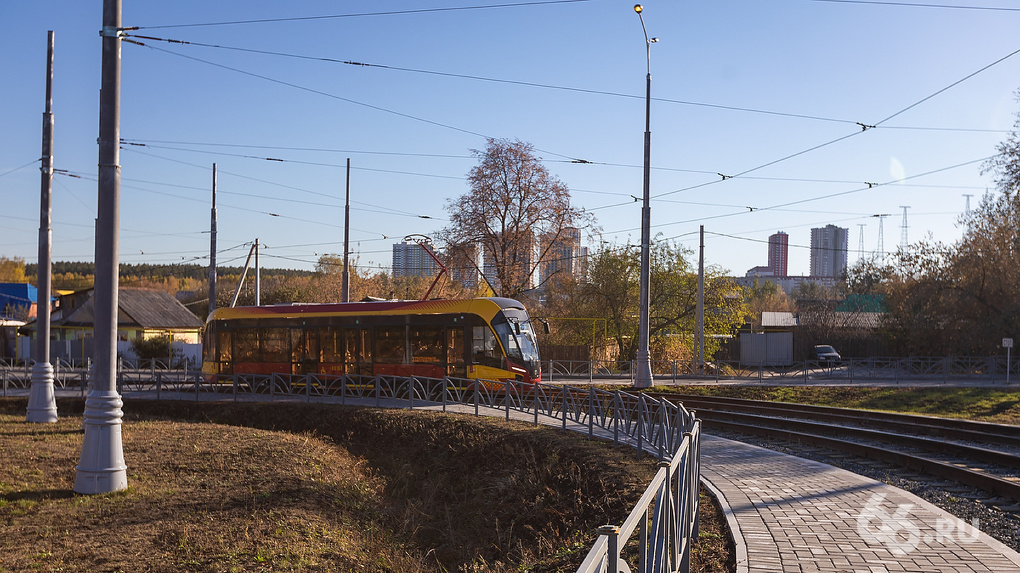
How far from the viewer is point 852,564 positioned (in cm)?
698

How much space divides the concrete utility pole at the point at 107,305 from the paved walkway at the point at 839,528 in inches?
325

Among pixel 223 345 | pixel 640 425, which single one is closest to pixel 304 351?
pixel 223 345

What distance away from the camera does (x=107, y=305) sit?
11.2 m

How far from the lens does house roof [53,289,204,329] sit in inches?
1852

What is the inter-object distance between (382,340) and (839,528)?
17.3 meters

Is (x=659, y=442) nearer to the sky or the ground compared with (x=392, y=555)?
nearer to the sky

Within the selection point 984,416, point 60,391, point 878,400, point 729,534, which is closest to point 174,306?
point 60,391

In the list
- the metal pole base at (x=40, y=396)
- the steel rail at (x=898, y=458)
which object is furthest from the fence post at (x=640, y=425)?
the metal pole base at (x=40, y=396)

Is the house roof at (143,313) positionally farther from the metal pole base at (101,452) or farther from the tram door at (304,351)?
the metal pole base at (101,452)

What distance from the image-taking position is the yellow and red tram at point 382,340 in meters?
22.6

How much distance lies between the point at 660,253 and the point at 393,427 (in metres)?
29.2

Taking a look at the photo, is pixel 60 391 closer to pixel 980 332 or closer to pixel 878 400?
pixel 878 400

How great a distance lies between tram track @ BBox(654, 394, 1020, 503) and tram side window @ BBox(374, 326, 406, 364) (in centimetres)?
859

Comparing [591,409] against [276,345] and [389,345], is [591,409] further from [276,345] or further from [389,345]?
[276,345]
